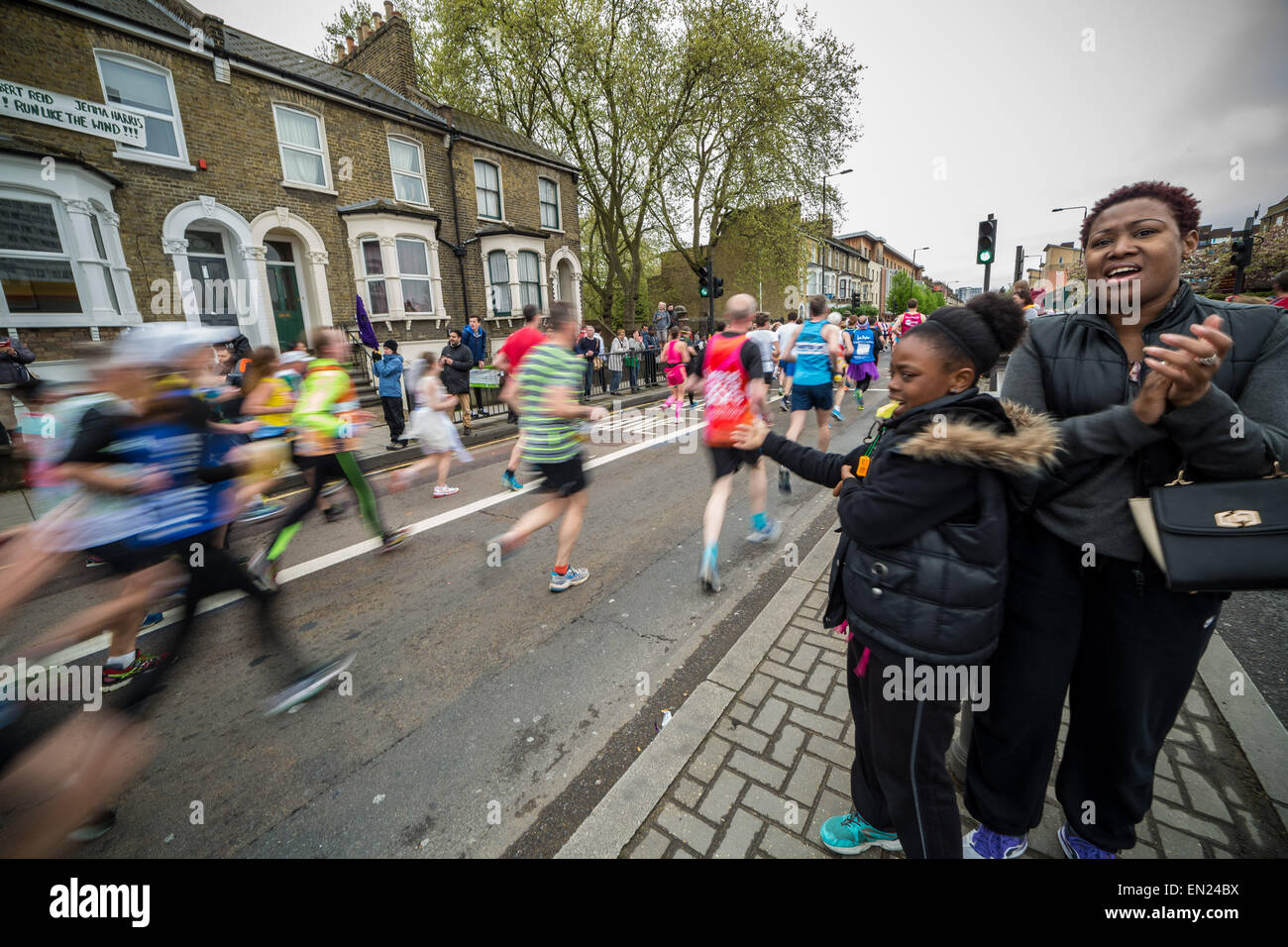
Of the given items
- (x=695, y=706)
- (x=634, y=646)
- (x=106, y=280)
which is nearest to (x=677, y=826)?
(x=695, y=706)

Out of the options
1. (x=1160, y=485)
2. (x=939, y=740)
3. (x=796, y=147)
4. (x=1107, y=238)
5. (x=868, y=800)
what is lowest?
(x=868, y=800)

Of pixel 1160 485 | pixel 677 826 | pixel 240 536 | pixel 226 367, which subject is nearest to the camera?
pixel 1160 485

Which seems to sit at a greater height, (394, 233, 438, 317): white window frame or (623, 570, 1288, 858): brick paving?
(394, 233, 438, 317): white window frame

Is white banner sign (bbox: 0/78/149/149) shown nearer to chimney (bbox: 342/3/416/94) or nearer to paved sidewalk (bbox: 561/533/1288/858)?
chimney (bbox: 342/3/416/94)

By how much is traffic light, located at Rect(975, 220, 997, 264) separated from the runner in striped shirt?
9398mm

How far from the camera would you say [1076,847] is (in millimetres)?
1877

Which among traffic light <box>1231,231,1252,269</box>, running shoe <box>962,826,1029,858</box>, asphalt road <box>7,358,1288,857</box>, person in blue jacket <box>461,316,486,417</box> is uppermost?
traffic light <box>1231,231,1252,269</box>

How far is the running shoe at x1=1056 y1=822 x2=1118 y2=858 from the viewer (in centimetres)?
183

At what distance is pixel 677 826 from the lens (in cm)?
214

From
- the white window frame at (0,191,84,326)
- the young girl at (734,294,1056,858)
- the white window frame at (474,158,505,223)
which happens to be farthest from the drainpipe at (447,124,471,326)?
the young girl at (734,294,1056,858)

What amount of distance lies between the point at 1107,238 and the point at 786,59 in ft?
78.1

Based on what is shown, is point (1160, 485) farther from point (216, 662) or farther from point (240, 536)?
point (240, 536)

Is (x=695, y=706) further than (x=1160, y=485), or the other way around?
(x=695, y=706)

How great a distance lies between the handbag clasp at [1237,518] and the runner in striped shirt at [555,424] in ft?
10.5
